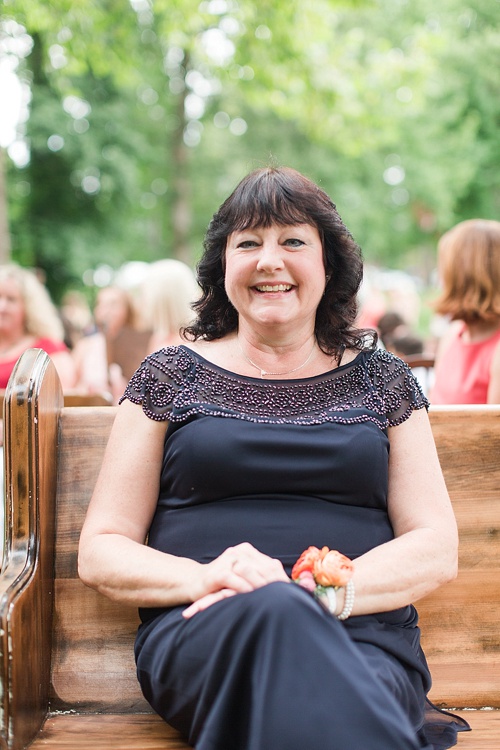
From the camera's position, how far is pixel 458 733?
7.08ft

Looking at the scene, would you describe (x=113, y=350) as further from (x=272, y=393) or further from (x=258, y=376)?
(x=272, y=393)

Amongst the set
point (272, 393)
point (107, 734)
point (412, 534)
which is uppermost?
point (272, 393)

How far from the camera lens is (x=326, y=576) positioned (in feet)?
6.35

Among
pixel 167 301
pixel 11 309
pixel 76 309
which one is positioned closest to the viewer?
pixel 11 309

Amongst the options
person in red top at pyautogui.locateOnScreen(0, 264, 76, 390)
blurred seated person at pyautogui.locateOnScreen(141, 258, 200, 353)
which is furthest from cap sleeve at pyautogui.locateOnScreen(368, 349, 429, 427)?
blurred seated person at pyautogui.locateOnScreen(141, 258, 200, 353)

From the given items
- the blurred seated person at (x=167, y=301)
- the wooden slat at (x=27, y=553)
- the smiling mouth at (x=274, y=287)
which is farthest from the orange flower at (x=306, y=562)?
the blurred seated person at (x=167, y=301)

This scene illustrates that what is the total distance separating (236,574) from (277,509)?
0.28 meters

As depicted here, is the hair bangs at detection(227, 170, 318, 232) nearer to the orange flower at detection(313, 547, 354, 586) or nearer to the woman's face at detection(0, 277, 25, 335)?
the orange flower at detection(313, 547, 354, 586)

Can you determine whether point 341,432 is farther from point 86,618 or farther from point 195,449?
point 86,618

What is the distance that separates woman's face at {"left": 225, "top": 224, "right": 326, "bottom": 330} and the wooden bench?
0.49 meters

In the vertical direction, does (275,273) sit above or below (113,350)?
above

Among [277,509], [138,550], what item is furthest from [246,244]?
[138,550]

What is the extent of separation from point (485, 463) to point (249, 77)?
8.17 metres

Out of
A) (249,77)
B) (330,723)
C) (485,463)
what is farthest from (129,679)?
(249,77)
